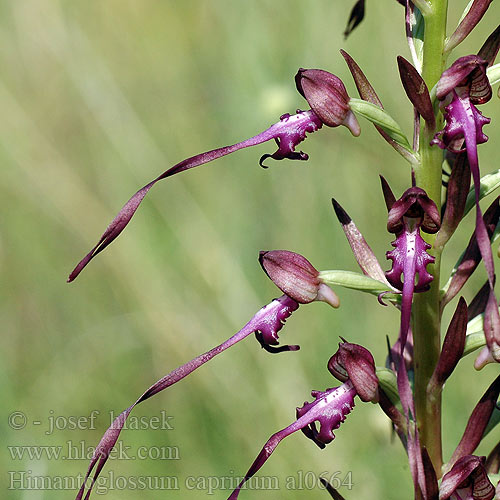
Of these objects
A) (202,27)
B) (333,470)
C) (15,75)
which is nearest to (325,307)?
(333,470)

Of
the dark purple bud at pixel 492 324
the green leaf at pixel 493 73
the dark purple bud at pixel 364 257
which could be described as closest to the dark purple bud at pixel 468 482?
the dark purple bud at pixel 492 324

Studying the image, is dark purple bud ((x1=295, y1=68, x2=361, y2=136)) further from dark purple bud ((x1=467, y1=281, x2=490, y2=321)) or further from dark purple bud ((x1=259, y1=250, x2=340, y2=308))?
dark purple bud ((x1=467, y1=281, x2=490, y2=321))

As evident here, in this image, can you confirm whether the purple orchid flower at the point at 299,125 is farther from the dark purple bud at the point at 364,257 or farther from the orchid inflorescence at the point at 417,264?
the dark purple bud at the point at 364,257

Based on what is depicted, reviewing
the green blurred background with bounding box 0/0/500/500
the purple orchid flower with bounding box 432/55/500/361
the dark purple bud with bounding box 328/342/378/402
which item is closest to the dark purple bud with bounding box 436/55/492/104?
the purple orchid flower with bounding box 432/55/500/361

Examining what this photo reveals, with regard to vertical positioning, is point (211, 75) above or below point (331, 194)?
above

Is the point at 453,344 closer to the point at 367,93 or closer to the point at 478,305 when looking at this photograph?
the point at 478,305

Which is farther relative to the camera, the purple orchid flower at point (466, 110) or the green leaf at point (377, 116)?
the green leaf at point (377, 116)

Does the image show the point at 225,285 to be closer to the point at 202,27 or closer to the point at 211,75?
the point at 211,75
